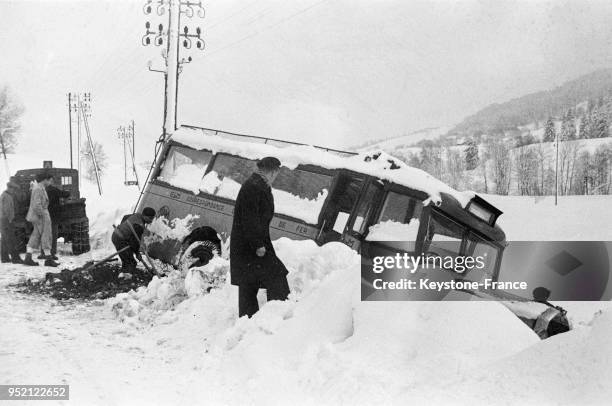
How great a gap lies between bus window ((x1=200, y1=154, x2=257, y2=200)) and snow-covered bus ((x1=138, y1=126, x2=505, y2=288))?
0.01 meters

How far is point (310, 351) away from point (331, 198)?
3090 millimetres

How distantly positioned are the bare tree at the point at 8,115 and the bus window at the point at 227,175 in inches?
332

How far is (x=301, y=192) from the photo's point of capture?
698 centimetres

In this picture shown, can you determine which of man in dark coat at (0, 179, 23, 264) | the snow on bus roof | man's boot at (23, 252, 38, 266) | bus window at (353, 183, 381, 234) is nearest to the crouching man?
the snow on bus roof

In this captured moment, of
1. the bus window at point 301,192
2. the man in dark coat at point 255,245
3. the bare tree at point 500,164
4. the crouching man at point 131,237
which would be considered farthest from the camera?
the bare tree at point 500,164

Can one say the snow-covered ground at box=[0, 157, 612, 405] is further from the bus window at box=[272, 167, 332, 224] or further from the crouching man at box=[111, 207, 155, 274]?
the crouching man at box=[111, 207, 155, 274]

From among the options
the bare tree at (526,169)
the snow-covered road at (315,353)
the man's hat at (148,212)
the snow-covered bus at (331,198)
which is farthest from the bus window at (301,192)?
the bare tree at (526,169)

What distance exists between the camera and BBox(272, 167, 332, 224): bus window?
6777 millimetres

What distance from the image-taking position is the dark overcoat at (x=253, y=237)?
15.1 ft

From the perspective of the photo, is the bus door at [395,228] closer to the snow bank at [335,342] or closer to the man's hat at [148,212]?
the snow bank at [335,342]

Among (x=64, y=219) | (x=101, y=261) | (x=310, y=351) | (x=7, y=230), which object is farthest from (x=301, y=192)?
(x=64, y=219)

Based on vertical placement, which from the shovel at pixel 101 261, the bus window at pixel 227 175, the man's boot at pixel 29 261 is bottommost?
the man's boot at pixel 29 261

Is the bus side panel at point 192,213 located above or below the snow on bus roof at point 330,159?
below

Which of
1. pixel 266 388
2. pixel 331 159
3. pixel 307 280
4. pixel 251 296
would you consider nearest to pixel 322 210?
pixel 331 159
